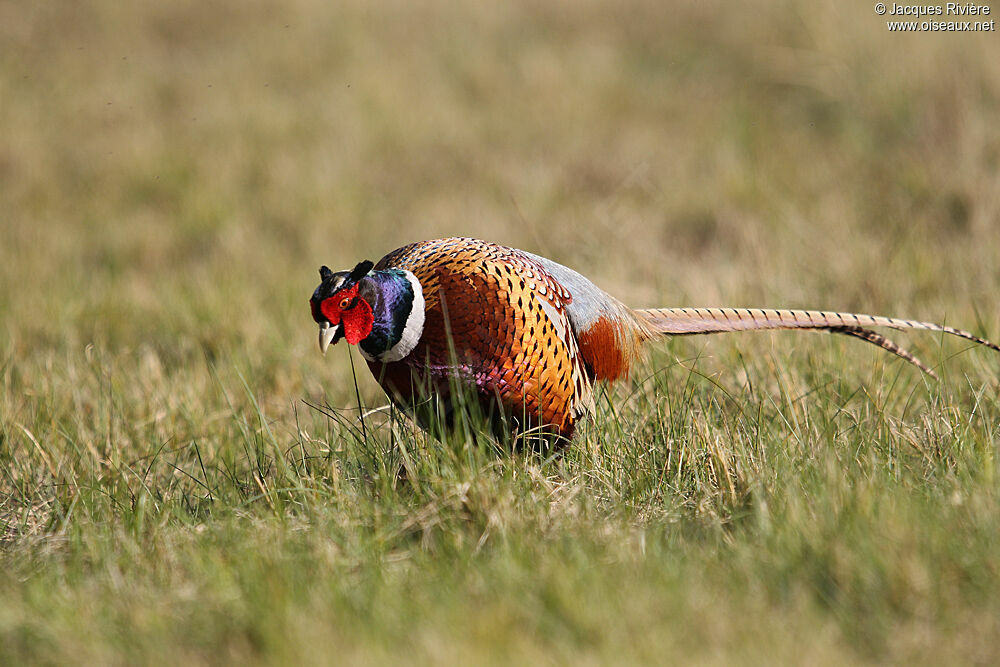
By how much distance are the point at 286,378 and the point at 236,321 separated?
0.72 meters

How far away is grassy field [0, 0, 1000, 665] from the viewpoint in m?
1.92

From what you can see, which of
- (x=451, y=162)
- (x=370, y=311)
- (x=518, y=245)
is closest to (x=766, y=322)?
(x=370, y=311)

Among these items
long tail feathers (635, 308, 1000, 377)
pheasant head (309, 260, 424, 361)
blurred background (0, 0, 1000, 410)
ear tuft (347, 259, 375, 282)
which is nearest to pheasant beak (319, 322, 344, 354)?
pheasant head (309, 260, 424, 361)

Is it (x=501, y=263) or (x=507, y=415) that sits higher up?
(x=501, y=263)

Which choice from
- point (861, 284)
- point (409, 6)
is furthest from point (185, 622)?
point (409, 6)

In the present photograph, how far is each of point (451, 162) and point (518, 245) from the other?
1.30 m

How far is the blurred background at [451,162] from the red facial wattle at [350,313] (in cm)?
131

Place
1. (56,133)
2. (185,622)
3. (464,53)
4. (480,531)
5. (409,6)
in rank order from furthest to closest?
(409,6) → (464,53) → (56,133) → (480,531) → (185,622)

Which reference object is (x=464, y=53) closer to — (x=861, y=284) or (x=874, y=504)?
(x=861, y=284)

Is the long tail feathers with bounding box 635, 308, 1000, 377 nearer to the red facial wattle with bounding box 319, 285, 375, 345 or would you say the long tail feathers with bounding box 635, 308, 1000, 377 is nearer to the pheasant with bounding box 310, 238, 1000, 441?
the pheasant with bounding box 310, 238, 1000, 441

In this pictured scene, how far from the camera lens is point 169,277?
17.7 feet

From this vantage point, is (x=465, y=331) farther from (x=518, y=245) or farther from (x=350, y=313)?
(x=518, y=245)

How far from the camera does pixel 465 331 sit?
2533mm

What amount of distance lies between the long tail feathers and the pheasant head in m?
0.85
